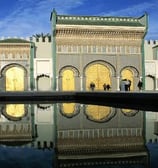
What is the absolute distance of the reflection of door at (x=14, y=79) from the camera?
104 feet

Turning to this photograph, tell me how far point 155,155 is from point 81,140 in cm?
127

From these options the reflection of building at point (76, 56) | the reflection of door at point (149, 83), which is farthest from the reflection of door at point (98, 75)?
the reflection of door at point (149, 83)

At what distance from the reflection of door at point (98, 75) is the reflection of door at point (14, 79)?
5.24m

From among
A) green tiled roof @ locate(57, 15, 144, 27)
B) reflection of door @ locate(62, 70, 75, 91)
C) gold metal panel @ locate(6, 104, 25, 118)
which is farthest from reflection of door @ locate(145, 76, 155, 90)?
gold metal panel @ locate(6, 104, 25, 118)

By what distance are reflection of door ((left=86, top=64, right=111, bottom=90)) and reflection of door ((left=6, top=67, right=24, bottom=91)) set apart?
5.24 meters

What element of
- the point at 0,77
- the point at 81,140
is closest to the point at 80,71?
the point at 0,77

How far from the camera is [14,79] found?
31672 millimetres

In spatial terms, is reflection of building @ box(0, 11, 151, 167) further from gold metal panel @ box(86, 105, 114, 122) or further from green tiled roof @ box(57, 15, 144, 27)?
gold metal panel @ box(86, 105, 114, 122)

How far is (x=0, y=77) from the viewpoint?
31.5 meters

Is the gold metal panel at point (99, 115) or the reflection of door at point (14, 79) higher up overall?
the reflection of door at point (14, 79)

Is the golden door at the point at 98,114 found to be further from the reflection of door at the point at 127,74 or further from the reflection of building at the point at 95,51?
the reflection of door at the point at 127,74

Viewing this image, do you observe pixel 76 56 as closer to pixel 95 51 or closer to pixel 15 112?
pixel 95 51

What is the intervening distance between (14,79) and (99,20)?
855cm

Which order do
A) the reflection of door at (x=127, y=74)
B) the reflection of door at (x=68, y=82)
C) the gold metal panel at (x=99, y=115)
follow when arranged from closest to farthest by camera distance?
the gold metal panel at (x=99, y=115), the reflection of door at (x=68, y=82), the reflection of door at (x=127, y=74)
